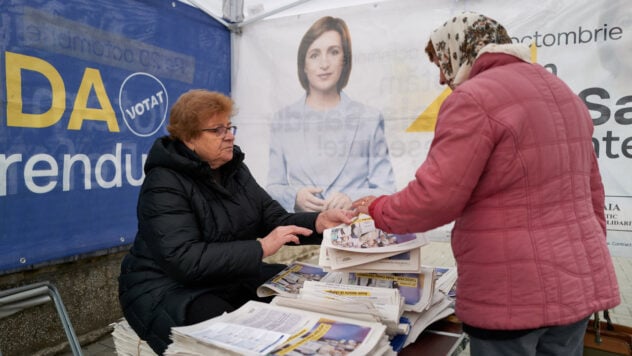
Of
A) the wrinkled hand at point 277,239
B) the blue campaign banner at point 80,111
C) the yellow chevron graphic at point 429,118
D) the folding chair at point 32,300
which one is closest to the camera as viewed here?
the wrinkled hand at point 277,239

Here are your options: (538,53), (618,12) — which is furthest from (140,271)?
(618,12)

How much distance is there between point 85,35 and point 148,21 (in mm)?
504

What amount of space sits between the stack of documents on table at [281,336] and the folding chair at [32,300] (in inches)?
39.7

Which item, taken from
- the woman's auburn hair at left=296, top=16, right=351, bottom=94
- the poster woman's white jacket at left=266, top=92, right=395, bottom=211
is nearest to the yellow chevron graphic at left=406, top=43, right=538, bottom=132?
the poster woman's white jacket at left=266, top=92, right=395, bottom=211

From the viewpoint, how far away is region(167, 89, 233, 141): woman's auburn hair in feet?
6.10

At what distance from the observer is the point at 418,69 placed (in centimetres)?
288

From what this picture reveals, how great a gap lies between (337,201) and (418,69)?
109cm

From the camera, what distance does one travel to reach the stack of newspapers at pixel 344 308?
1064mm

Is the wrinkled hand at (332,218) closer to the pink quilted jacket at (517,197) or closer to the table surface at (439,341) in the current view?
the table surface at (439,341)

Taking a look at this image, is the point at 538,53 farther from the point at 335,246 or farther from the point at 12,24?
the point at 12,24

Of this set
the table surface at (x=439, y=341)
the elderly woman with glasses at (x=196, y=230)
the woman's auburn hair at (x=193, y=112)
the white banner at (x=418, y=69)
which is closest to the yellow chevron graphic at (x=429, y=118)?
the white banner at (x=418, y=69)

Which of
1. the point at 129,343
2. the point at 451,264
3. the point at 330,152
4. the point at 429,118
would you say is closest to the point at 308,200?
the point at 330,152

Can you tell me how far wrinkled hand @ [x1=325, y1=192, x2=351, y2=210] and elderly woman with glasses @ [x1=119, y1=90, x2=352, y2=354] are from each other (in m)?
1.11

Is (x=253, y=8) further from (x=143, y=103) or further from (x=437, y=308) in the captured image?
(x=437, y=308)
